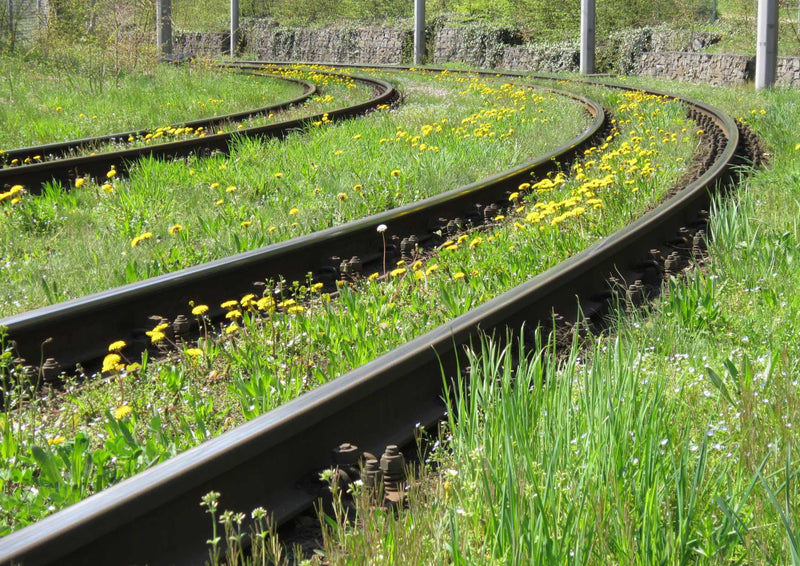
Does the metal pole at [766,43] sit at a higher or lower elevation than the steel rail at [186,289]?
higher

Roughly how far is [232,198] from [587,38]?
23.3 m

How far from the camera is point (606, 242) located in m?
5.45

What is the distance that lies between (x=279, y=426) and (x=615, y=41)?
32654mm

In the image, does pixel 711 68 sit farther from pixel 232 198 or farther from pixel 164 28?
pixel 232 198

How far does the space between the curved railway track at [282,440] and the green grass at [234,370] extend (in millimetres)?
387

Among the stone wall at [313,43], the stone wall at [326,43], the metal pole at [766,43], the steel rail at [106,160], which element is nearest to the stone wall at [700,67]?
the metal pole at [766,43]

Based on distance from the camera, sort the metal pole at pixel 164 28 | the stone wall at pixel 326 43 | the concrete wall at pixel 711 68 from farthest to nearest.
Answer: the stone wall at pixel 326 43, the metal pole at pixel 164 28, the concrete wall at pixel 711 68

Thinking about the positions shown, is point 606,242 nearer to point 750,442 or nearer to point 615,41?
point 750,442

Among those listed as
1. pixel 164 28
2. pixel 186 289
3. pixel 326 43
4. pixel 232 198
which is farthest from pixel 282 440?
pixel 326 43

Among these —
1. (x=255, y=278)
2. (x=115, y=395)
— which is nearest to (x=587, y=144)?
(x=255, y=278)

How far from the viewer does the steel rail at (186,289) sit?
4.26 m

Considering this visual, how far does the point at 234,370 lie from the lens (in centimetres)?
396

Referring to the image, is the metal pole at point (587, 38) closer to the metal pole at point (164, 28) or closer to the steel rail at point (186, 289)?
the metal pole at point (164, 28)

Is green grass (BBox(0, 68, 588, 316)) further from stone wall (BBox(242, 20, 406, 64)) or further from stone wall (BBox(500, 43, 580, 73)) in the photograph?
stone wall (BBox(242, 20, 406, 64))
